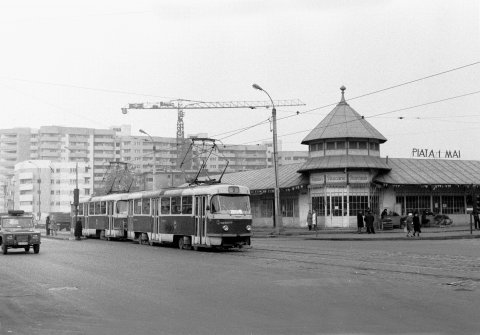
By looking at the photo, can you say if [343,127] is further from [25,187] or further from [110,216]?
[25,187]

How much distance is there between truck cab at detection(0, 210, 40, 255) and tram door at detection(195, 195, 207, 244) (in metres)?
7.24

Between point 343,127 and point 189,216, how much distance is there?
78.5ft

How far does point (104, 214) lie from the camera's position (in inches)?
1764

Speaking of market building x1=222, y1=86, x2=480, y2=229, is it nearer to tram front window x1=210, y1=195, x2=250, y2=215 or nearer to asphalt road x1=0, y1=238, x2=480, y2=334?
tram front window x1=210, y1=195, x2=250, y2=215

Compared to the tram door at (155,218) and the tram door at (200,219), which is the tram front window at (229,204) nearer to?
the tram door at (200,219)

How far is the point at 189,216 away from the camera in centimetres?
2914

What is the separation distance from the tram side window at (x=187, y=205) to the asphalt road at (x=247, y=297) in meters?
8.36

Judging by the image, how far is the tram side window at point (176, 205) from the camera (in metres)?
30.4

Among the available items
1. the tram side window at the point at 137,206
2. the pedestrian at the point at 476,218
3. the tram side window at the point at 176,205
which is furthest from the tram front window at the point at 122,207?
the pedestrian at the point at 476,218

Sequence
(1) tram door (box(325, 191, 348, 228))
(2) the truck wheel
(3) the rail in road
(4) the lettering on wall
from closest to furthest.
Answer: (3) the rail in road, (2) the truck wheel, (1) tram door (box(325, 191, 348, 228)), (4) the lettering on wall

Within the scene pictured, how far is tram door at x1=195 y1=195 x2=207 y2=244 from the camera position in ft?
90.6

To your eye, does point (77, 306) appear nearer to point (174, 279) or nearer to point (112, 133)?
point (174, 279)

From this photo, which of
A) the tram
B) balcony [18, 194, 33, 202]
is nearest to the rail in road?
the tram

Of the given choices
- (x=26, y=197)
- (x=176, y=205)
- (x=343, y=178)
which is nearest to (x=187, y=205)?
(x=176, y=205)
